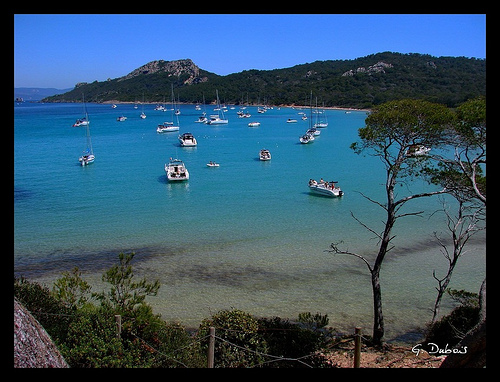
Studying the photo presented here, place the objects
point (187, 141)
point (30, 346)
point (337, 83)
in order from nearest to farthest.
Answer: point (30, 346) → point (187, 141) → point (337, 83)

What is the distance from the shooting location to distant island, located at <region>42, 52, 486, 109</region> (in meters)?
103

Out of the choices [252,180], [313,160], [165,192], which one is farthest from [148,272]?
[313,160]

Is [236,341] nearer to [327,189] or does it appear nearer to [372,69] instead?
[327,189]

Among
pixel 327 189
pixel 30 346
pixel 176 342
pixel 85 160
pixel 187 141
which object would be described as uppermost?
pixel 187 141

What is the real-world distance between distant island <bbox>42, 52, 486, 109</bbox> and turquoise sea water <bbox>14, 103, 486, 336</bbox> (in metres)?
58.7

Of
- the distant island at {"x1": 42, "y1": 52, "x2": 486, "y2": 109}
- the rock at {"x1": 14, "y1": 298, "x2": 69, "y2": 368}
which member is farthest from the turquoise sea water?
the distant island at {"x1": 42, "y1": 52, "x2": 486, "y2": 109}

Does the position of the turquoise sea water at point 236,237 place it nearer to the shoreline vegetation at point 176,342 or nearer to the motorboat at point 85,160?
the motorboat at point 85,160

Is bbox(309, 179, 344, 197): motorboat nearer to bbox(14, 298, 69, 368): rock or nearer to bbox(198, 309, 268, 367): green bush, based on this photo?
bbox(198, 309, 268, 367): green bush

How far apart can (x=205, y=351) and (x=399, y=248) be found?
39.8 feet

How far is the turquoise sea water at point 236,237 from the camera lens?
1308 cm

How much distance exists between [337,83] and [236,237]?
12000 centimetres

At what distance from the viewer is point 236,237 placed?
19422mm

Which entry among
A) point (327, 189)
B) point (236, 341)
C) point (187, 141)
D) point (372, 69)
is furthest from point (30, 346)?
point (372, 69)

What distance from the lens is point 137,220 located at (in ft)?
73.4
